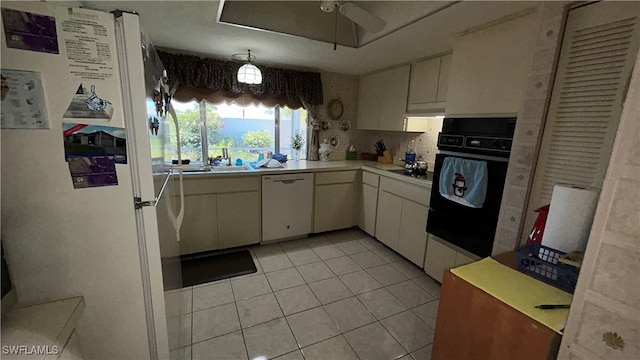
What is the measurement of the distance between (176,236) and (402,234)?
2035 millimetres

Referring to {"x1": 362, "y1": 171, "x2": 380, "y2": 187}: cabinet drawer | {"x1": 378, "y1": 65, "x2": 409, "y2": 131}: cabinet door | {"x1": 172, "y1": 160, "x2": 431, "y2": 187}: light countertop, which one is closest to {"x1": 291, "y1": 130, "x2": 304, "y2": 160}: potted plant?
{"x1": 172, "y1": 160, "x2": 431, "y2": 187}: light countertop

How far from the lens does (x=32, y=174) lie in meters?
0.78

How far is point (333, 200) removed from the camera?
3115 millimetres

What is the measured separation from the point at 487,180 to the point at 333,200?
170cm

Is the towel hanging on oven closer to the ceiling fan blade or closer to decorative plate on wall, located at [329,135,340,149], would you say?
the ceiling fan blade

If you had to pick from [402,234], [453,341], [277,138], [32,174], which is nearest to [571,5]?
[453,341]

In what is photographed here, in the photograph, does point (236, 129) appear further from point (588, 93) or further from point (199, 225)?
point (588, 93)

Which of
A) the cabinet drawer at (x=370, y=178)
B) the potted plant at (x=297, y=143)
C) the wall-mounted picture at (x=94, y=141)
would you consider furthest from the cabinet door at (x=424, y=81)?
the wall-mounted picture at (x=94, y=141)

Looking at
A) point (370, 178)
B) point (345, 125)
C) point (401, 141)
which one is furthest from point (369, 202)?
point (345, 125)

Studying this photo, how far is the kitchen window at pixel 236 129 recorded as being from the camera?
292 cm

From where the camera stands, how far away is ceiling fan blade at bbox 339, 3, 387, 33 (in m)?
1.35

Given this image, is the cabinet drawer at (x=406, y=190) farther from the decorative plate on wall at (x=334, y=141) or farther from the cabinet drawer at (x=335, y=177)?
the decorative plate on wall at (x=334, y=141)

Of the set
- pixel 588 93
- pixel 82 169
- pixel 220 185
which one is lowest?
pixel 220 185

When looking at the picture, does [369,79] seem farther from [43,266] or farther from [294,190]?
[43,266]
